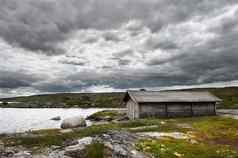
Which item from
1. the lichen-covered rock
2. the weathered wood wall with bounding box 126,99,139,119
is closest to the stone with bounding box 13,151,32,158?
the lichen-covered rock

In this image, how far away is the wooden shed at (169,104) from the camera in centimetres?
5253

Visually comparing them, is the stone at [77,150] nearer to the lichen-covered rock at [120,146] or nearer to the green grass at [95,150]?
the green grass at [95,150]

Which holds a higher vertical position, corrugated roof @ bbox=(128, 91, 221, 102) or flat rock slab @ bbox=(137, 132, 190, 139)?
corrugated roof @ bbox=(128, 91, 221, 102)

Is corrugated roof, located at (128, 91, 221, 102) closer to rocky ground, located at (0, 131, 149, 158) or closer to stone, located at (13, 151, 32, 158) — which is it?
rocky ground, located at (0, 131, 149, 158)

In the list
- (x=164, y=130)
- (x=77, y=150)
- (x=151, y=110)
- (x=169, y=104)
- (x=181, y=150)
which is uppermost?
(x=169, y=104)

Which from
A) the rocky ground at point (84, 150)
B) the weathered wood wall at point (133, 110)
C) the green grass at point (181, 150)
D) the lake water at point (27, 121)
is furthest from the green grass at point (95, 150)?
the lake water at point (27, 121)

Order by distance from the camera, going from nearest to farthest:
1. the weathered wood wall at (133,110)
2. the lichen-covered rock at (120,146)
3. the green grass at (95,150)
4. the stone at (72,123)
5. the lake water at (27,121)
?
the green grass at (95,150) < the lichen-covered rock at (120,146) < the stone at (72,123) < the weathered wood wall at (133,110) < the lake water at (27,121)

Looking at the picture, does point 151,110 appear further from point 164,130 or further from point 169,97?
point 164,130

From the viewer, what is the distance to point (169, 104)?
178ft

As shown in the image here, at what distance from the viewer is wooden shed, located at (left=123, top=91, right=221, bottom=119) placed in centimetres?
5253

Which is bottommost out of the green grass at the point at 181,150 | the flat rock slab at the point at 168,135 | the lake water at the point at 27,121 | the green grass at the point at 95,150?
the lake water at the point at 27,121

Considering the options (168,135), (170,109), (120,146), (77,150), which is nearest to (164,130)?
(168,135)

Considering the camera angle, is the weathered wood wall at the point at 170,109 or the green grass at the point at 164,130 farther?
the weathered wood wall at the point at 170,109

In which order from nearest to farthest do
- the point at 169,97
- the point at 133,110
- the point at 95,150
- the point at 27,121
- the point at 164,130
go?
the point at 95,150 → the point at 164,130 → the point at 169,97 → the point at 133,110 → the point at 27,121
